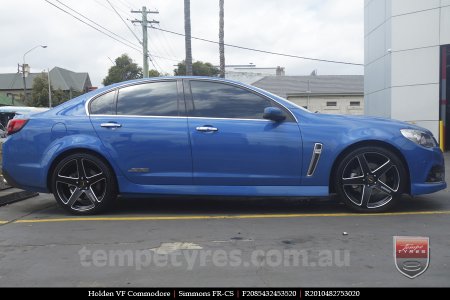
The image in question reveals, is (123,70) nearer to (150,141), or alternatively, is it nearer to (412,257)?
(150,141)

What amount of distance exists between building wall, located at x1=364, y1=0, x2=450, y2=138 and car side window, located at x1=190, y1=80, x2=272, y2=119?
12531mm

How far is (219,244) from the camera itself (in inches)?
168

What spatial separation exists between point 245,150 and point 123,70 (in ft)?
154

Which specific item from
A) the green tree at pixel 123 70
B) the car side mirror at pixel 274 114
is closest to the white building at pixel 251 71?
the green tree at pixel 123 70

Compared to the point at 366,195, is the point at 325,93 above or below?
above

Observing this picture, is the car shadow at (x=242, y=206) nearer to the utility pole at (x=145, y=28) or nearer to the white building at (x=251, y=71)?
the utility pole at (x=145, y=28)

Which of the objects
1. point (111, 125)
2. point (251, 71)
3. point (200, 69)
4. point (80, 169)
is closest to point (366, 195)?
point (111, 125)

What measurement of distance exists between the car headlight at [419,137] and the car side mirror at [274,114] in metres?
1.35

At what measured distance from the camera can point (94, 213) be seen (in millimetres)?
5570

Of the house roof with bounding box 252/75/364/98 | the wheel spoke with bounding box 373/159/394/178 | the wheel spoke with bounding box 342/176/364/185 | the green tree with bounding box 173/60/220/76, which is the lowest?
the wheel spoke with bounding box 342/176/364/185

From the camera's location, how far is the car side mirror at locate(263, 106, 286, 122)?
526 centimetres

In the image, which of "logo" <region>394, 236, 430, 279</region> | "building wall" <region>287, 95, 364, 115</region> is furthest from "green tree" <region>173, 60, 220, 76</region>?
"logo" <region>394, 236, 430, 279</region>

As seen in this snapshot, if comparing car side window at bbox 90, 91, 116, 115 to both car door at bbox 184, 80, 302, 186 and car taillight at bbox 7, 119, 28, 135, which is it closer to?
car taillight at bbox 7, 119, 28, 135

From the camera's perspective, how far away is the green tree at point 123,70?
50.2 m
